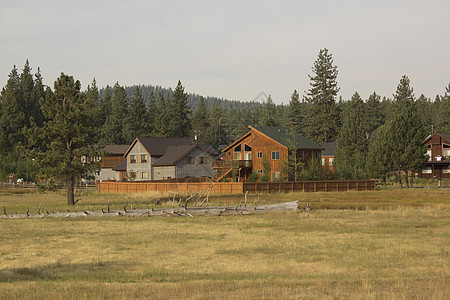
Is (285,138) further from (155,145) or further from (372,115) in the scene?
(372,115)

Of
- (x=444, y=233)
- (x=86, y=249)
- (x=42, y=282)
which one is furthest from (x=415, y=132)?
(x=42, y=282)

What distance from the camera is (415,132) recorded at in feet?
229

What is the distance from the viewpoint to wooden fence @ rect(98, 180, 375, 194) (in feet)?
205

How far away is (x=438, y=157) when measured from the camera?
91688 millimetres

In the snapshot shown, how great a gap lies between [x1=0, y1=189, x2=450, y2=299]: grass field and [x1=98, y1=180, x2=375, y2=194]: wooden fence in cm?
2606

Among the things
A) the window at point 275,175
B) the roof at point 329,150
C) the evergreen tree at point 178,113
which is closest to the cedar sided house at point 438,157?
the roof at point 329,150

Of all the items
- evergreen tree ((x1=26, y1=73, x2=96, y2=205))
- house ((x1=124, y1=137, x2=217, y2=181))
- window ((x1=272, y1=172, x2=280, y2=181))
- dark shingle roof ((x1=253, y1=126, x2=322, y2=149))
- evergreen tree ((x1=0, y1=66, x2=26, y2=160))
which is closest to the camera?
evergreen tree ((x1=26, y1=73, x2=96, y2=205))

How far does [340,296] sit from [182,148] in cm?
7600

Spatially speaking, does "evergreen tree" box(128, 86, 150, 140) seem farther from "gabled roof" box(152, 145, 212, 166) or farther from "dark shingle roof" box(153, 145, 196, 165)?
"gabled roof" box(152, 145, 212, 166)

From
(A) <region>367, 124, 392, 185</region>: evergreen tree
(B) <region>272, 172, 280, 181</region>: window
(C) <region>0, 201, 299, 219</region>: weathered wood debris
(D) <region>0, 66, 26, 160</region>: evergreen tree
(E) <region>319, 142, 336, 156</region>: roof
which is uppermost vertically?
(D) <region>0, 66, 26, 160</region>: evergreen tree

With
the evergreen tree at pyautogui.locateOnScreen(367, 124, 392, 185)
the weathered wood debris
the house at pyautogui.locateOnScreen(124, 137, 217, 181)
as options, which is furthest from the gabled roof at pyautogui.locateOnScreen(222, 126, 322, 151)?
the weathered wood debris

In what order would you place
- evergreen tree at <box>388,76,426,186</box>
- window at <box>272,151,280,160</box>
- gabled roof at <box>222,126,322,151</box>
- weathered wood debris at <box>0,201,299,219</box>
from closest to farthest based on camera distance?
weathered wood debris at <box>0,201,299,219</box>
evergreen tree at <box>388,76,426,186</box>
gabled roof at <box>222,126,322,151</box>
window at <box>272,151,280,160</box>

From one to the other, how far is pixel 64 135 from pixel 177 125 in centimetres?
10129

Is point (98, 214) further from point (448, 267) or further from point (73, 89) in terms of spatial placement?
point (448, 267)
